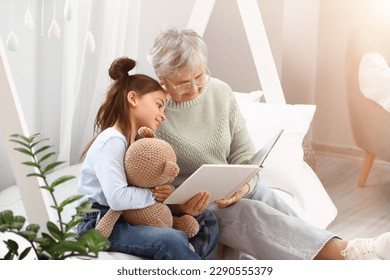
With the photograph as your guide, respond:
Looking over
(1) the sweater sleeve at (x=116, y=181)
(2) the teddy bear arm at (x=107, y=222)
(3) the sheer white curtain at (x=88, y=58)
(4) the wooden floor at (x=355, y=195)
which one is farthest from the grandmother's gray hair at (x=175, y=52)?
(4) the wooden floor at (x=355, y=195)

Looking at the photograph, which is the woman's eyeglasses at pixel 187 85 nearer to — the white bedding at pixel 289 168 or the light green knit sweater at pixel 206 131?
the light green knit sweater at pixel 206 131

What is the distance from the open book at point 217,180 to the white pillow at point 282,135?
44 cm

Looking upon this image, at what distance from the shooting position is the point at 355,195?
259cm

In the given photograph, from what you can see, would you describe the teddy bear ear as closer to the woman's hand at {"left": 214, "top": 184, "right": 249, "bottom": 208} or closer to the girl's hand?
the girl's hand

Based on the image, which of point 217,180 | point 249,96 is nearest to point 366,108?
point 249,96

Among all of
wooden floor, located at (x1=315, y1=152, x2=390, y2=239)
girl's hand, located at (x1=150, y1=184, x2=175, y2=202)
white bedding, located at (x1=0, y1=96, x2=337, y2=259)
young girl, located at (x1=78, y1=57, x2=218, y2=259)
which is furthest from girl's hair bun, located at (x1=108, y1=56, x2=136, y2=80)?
wooden floor, located at (x1=315, y1=152, x2=390, y2=239)

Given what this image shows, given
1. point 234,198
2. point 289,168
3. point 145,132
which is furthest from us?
point 289,168

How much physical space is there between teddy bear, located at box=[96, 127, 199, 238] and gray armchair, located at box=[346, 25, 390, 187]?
1041 millimetres

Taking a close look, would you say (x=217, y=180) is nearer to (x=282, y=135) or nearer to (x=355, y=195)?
(x=282, y=135)

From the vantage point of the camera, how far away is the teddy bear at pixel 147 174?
167 centimetres

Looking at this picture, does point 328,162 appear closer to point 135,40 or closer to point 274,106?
point 274,106

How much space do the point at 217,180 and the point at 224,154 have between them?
0.84 ft

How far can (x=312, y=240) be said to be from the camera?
1.82m

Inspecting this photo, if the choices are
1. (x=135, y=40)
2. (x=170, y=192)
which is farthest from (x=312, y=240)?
(x=135, y=40)
